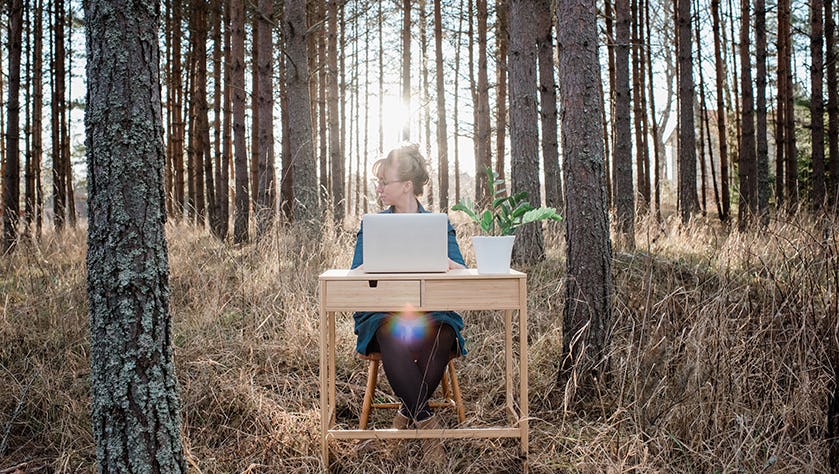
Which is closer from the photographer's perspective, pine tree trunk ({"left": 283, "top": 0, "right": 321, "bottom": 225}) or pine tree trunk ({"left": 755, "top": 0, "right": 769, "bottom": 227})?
pine tree trunk ({"left": 283, "top": 0, "right": 321, "bottom": 225})

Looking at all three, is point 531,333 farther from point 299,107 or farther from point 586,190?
point 299,107

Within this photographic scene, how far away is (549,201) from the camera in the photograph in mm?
7348

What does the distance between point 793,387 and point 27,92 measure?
12518 mm

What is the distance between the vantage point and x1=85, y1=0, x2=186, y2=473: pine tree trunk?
164 cm

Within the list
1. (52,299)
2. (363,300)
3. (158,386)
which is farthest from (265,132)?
(158,386)

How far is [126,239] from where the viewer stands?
1664 mm

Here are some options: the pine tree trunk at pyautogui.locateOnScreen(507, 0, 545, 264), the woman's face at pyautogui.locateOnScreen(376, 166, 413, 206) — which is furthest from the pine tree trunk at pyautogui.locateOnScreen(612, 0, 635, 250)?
the woman's face at pyautogui.locateOnScreen(376, 166, 413, 206)

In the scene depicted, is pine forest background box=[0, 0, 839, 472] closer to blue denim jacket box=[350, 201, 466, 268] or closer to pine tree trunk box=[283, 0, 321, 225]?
pine tree trunk box=[283, 0, 321, 225]

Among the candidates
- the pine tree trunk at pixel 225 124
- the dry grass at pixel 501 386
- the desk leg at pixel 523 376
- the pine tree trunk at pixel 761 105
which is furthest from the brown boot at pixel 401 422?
the pine tree trunk at pixel 761 105

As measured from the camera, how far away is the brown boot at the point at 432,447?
233 centimetres

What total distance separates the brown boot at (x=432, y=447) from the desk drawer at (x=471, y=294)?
527mm

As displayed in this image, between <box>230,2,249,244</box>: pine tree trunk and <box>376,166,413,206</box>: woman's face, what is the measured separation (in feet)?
15.0

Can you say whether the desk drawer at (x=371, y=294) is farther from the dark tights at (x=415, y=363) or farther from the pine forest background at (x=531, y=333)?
the pine forest background at (x=531, y=333)

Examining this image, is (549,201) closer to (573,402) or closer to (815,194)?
(815,194)
